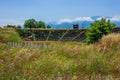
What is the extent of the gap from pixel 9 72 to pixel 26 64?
2.53 metres

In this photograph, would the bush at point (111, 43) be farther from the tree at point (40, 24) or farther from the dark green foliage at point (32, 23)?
the dark green foliage at point (32, 23)

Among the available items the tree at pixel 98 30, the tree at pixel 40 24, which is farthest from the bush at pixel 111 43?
the tree at pixel 40 24

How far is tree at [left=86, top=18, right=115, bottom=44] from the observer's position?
76.8ft

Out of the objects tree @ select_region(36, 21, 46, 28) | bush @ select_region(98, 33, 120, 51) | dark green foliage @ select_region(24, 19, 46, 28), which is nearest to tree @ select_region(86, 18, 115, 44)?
bush @ select_region(98, 33, 120, 51)

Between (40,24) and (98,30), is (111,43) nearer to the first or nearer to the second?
(98,30)

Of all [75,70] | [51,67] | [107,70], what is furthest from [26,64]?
[107,70]

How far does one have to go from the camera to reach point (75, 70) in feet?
23.4

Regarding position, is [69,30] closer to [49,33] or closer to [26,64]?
[49,33]

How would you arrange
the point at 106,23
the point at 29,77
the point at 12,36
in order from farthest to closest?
the point at 106,23
the point at 12,36
the point at 29,77

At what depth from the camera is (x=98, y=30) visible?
2344 cm

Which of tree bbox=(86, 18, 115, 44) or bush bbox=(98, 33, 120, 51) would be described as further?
tree bbox=(86, 18, 115, 44)

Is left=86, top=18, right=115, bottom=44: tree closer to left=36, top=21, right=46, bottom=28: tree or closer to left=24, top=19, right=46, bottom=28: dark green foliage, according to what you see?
left=36, top=21, right=46, bottom=28: tree

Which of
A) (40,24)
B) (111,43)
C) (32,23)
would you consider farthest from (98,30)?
(32,23)

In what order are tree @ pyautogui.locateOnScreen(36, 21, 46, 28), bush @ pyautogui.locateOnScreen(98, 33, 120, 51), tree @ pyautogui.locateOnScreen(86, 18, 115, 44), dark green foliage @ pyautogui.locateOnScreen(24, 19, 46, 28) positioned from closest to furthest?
bush @ pyautogui.locateOnScreen(98, 33, 120, 51) < tree @ pyautogui.locateOnScreen(86, 18, 115, 44) < tree @ pyautogui.locateOnScreen(36, 21, 46, 28) < dark green foliage @ pyautogui.locateOnScreen(24, 19, 46, 28)
